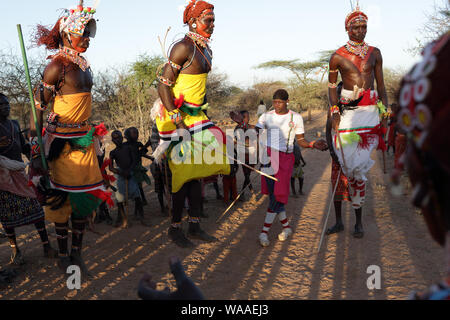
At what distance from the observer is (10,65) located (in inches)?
477

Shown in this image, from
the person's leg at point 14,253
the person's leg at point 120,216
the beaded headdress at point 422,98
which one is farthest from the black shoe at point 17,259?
the beaded headdress at point 422,98

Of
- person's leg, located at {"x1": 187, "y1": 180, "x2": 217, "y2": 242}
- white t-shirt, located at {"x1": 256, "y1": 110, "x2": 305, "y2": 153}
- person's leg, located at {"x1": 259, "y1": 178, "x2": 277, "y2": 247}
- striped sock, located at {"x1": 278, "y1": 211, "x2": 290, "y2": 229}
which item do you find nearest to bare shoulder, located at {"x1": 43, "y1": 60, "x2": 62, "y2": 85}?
person's leg, located at {"x1": 187, "y1": 180, "x2": 217, "y2": 242}

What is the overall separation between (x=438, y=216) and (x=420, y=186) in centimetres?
11

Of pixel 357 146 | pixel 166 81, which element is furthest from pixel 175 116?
pixel 357 146

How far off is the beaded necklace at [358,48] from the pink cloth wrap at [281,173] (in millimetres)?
1557

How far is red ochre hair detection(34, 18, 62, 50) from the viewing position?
11.7 ft

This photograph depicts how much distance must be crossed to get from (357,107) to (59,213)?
3.81 meters

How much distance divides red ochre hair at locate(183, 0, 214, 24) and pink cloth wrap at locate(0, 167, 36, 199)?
2.80m

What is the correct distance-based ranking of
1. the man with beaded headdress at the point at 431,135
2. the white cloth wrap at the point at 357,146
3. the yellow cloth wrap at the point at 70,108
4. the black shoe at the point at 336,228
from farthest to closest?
the black shoe at the point at 336,228 < the white cloth wrap at the point at 357,146 < the yellow cloth wrap at the point at 70,108 < the man with beaded headdress at the point at 431,135

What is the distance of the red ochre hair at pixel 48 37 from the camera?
11.7 ft

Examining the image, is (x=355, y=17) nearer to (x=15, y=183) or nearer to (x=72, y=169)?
(x=72, y=169)

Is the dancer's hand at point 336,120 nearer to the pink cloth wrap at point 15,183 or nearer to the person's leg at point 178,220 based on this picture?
the person's leg at point 178,220
